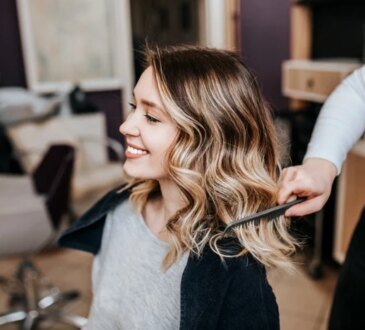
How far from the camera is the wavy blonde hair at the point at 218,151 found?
2.44 ft

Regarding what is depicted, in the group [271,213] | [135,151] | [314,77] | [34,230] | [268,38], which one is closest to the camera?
[271,213]

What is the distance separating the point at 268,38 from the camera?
11.4 ft

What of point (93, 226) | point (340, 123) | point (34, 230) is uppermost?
point (340, 123)

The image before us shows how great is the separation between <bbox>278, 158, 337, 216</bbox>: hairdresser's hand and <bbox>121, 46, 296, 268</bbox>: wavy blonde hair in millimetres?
30

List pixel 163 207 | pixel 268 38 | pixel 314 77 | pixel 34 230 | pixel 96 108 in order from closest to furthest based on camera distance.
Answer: pixel 163 207 < pixel 34 230 < pixel 314 77 < pixel 96 108 < pixel 268 38

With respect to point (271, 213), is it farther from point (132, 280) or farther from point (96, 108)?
point (96, 108)

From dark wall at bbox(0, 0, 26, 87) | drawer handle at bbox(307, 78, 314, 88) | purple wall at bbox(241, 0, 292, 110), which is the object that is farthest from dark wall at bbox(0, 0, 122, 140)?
drawer handle at bbox(307, 78, 314, 88)

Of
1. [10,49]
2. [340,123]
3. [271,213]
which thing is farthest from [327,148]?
Answer: [10,49]

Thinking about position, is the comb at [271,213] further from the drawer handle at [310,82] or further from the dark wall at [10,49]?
the dark wall at [10,49]

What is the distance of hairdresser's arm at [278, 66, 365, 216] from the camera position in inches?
29.3

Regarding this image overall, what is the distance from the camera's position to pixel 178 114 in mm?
740

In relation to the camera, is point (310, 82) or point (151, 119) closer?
point (151, 119)

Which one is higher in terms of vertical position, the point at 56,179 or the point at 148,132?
the point at 148,132

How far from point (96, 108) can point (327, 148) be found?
8.23ft
